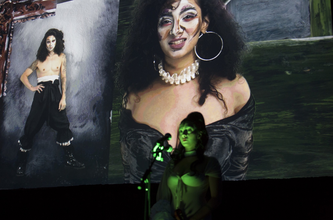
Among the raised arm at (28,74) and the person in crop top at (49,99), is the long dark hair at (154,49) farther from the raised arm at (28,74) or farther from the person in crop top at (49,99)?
the raised arm at (28,74)

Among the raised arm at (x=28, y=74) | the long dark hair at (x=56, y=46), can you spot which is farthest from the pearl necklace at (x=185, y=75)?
the raised arm at (x=28, y=74)

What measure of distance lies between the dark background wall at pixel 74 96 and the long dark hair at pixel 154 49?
0.22 meters

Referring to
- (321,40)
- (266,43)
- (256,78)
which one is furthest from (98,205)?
(321,40)

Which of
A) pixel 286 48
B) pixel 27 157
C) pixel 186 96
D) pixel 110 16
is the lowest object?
pixel 27 157

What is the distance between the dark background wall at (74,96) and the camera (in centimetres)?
342

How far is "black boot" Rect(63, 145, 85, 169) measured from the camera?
340 centimetres

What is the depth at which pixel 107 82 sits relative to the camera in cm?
359

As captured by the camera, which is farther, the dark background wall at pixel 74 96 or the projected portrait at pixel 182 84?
the dark background wall at pixel 74 96

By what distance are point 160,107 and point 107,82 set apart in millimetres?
689

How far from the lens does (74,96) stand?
12.0 feet

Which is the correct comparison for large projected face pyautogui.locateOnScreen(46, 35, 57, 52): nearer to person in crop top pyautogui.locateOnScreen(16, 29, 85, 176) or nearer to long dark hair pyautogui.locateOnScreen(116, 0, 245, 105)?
person in crop top pyautogui.locateOnScreen(16, 29, 85, 176)

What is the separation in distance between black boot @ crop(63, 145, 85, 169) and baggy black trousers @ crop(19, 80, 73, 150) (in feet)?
0.27

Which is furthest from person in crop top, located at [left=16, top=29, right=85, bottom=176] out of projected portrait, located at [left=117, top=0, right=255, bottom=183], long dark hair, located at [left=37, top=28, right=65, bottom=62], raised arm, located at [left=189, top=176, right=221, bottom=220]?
raised arm, located at [left=189, top=176, right=221, bottom=220]

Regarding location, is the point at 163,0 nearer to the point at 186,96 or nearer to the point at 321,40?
the point at 186,96
